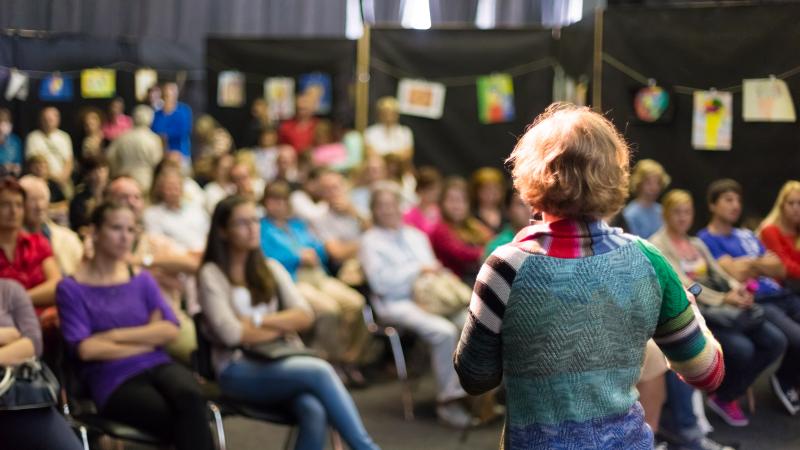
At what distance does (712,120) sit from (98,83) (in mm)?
6206

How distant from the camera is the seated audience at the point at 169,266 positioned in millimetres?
4438

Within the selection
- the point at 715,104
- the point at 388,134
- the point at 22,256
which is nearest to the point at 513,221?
the point at 715,104

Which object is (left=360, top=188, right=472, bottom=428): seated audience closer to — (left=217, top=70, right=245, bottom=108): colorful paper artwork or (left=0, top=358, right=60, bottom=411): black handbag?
(left=0, top=358, right=60, bottom=411): black handbag

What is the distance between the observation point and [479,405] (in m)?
4.67

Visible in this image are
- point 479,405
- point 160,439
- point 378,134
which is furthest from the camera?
point 378,134

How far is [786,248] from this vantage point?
15.7 feet

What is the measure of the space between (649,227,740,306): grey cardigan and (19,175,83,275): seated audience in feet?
8.19

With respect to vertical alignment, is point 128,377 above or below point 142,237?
below

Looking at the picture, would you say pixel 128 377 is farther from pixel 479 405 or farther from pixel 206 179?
pixel 206 179

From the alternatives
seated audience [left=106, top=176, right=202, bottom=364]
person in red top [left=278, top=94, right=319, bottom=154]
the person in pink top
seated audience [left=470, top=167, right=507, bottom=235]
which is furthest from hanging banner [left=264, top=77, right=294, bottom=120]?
seated audience [left=106, top=176, right=202, bottom=364]

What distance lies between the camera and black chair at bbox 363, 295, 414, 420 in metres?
4.86

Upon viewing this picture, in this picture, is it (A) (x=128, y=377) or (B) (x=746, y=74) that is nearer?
(A) (x=128, y=377)

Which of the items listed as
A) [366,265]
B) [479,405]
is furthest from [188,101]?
[479,405]

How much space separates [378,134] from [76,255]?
146 inches
